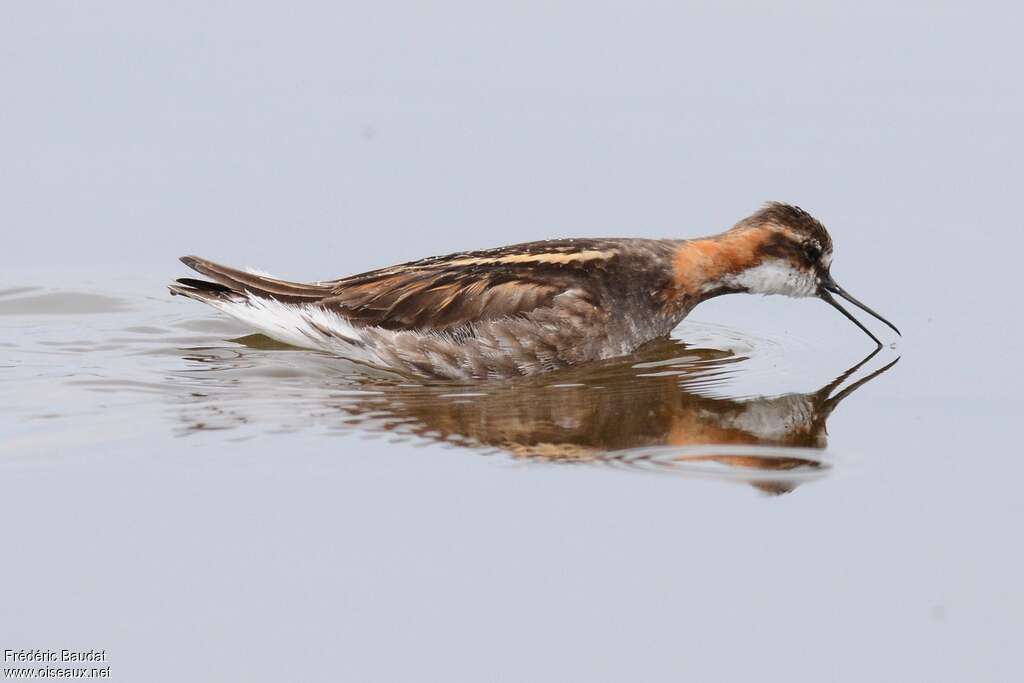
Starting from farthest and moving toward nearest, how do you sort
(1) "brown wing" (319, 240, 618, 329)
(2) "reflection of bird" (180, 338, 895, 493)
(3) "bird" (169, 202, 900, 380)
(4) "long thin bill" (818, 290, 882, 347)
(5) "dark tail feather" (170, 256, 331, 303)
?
(4) "long thin bill" (818, 290, 882, 347) < (5) "dark tail feather" (170, 256, 331, 303) < (1) "brown wing" (319, 240, 618, 329) < (3) "bird" (169, 202, 900, 380) < (2) "reflection of bird" (180, 338, 895, 493)

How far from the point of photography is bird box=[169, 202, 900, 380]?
12.2 meters

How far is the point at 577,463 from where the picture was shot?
9773 millimetres

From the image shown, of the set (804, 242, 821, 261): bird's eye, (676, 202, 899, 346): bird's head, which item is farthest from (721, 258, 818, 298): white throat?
(804, 242, 821, 261): bird's eye

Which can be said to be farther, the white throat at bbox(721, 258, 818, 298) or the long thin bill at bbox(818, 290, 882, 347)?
the long thin bill at bbox(818, 290, 882, 347)

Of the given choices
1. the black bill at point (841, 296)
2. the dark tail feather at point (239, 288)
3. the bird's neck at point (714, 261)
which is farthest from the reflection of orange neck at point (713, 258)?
the dark tail feather at point (239, 288)

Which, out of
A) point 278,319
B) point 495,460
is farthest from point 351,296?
point 495,460

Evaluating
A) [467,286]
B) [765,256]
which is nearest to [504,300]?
[467,286]

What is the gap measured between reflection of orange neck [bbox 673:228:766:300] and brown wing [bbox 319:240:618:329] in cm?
72

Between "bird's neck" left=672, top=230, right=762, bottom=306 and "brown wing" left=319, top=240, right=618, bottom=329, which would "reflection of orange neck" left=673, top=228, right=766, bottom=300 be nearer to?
"bird's neck" left=672, top=230, right=762, bottom=306

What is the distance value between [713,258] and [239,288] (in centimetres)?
392

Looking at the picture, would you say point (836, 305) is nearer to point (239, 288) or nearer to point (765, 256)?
point (765, 256)

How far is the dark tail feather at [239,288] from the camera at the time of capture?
12.5m

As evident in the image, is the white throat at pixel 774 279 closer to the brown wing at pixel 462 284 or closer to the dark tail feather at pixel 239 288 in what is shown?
the brown wing at pixel 462 284

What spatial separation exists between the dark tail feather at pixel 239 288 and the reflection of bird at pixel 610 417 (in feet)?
1.75
